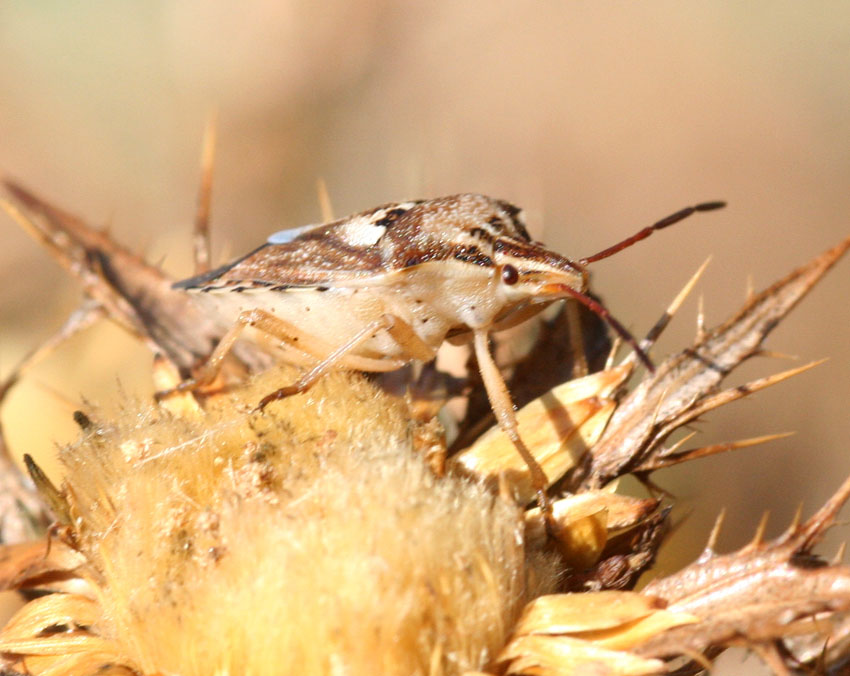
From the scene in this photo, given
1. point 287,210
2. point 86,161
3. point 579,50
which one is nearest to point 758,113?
point 579,50

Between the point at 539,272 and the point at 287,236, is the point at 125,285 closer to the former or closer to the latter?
the point at 287,236

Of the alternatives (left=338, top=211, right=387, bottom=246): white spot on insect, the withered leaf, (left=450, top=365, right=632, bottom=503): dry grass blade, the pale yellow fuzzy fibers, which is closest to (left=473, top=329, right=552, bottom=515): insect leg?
(left=450, top=365, right=632, bottom=503): dry grass blade

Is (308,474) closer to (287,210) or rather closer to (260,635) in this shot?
(260,635)

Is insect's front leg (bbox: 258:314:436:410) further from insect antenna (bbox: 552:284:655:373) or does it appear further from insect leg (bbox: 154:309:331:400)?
insect antenna (bbox: 552:284:655:373)

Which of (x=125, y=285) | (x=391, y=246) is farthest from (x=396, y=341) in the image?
(x=125, y=285)

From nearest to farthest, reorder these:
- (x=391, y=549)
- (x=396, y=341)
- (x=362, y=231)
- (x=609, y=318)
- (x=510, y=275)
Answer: (x=391, y=549), (x=609, y=318), (x=510, y=275), (x=396, y=341), (x=362, y=231)

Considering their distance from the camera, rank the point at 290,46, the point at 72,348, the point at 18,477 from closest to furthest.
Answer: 1. the point at 18,477
2. the point at 72,348
3. the point at 290,46

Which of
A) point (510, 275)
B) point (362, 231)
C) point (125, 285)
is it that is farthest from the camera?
point (125, 285)
